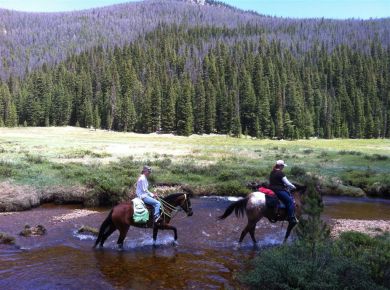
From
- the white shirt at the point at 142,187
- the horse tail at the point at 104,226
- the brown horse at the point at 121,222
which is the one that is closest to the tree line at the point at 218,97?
the brown horse at the point at 121,222

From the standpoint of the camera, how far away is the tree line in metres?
124

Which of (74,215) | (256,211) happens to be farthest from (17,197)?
(256,211)

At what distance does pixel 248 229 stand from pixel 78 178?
54.0 ft

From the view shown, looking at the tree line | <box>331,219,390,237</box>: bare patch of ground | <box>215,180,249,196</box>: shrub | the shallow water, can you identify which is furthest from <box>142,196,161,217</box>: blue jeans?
the tree line

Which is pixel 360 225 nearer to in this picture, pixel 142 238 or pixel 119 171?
pixel 142 238

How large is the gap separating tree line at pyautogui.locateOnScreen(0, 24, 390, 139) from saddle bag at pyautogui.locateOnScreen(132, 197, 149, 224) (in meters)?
99.3

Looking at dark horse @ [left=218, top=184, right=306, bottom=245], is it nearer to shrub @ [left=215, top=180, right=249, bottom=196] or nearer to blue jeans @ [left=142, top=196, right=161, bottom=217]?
blue jeans @ [left=142, top=196, right=161, bottom=217]

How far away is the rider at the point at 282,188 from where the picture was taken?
1736 cm

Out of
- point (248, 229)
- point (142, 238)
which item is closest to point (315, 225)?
point (248, 229)

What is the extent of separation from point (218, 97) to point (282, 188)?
114 metres

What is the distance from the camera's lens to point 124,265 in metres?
14.3

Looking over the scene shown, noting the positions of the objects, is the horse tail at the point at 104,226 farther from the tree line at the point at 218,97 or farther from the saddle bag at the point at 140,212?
the tree line at the point at 218,97

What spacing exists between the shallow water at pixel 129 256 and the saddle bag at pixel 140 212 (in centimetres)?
113

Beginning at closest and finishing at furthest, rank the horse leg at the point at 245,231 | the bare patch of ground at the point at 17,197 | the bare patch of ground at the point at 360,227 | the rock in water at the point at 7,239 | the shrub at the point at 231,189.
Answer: the rock in water at the point at 7,239 < the horse leg at the point at 245,231 < the bare patch of ground at the point at 360,227 < the bare patch of ground at the point at 17,197 < the shrub at the point at 231,189
